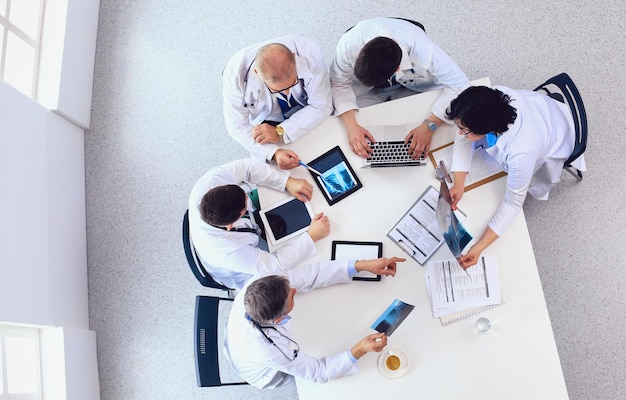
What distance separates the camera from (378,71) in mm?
2035

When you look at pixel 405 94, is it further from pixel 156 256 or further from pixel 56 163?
pixel 56 163

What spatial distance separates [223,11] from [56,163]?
1348 mm

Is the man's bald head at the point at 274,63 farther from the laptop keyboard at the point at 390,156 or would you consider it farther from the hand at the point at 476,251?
the hand at the point at 476,251

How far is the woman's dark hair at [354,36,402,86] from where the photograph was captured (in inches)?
79.4

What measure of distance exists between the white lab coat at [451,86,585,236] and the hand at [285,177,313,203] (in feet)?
1.95

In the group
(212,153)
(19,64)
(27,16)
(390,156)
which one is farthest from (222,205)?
(27,16)

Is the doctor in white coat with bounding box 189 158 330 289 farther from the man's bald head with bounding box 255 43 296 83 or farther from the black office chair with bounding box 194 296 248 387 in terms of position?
the man's bald head with bounding box 255 43 296 83

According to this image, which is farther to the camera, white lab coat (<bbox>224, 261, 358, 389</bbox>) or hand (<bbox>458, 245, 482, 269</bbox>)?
hand (<bbox>458, 245, 482, 269</bbox>)

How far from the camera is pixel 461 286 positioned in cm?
207

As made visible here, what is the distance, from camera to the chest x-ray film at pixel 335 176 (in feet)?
7.18

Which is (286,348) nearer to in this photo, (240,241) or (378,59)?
(240,241)

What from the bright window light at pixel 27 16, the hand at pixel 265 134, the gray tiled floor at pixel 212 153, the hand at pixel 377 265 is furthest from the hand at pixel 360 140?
the bright window light at pixel 27 16

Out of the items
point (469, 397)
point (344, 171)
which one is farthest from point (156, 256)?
point (469, 397)

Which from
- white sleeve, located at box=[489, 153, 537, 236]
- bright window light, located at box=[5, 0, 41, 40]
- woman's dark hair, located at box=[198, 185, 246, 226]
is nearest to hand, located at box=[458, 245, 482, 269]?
white sleeve, located at box=[489, 153, 537, 236]
